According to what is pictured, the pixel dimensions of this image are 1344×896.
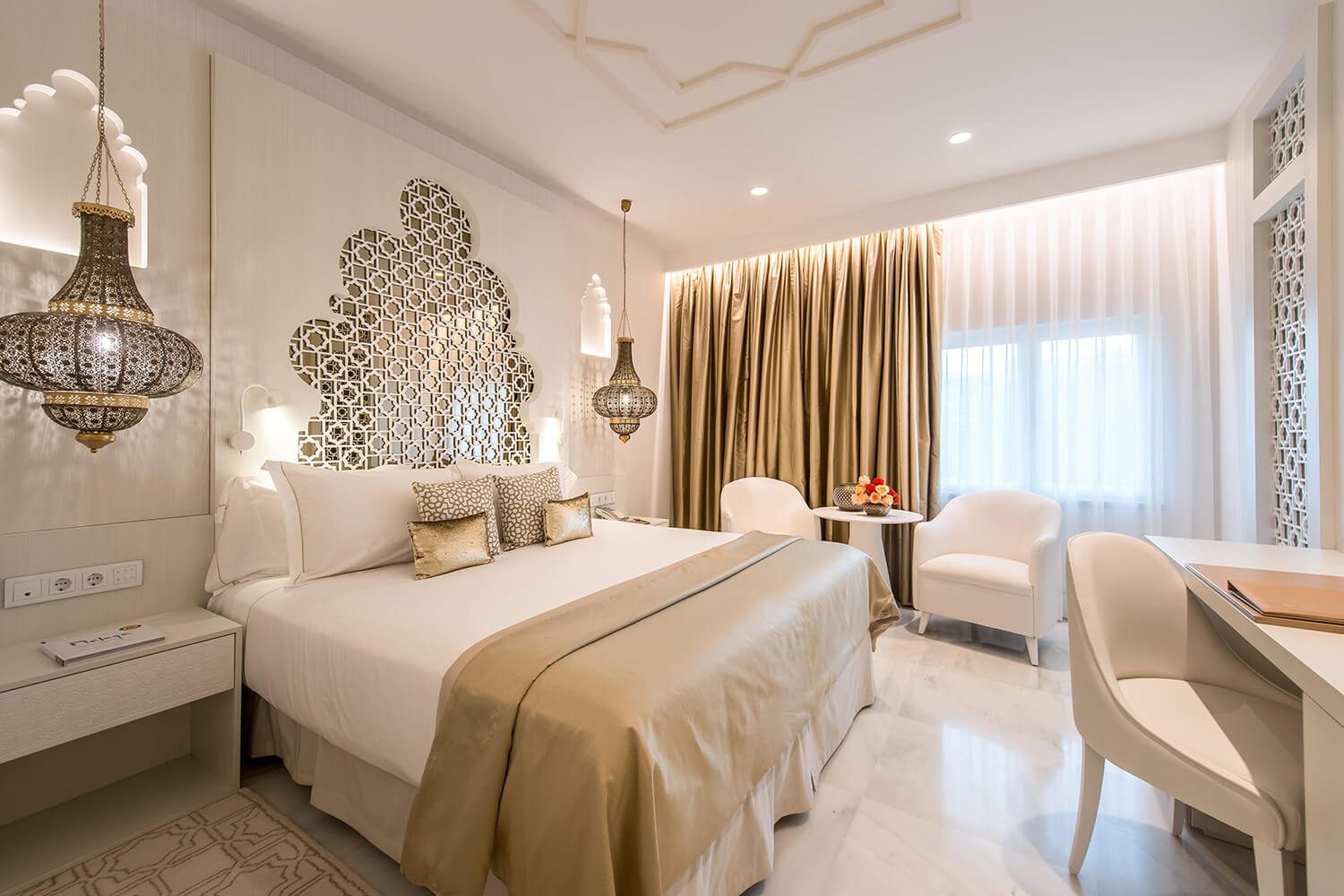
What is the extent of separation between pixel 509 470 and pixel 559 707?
76.2 inches

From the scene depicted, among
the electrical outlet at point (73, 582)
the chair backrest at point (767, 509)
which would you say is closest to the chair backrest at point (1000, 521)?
the chair backrest at point (767, 509)

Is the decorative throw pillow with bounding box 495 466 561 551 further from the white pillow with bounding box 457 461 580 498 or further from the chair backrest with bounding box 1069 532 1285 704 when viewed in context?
the chair backrest with bounding box 1069 532 1285 704

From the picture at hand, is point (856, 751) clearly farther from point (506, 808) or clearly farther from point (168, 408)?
point (168, 408)

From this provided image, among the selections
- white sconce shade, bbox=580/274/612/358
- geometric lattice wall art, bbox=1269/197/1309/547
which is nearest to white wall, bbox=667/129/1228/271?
geometric lattice wall art, bbox=1269/197/1309/547

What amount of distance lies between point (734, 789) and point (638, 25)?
107 inches

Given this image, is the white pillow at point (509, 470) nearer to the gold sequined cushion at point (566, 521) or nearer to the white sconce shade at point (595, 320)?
the gold sequined cushion at point (566, 521)

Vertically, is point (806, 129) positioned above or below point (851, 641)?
above

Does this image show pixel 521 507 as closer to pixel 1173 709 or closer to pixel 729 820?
pixel 729 820

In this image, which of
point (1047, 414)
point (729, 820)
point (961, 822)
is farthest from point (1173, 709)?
point (1047, 414)

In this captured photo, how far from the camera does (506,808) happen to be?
1.14 m

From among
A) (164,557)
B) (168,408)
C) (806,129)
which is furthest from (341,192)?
(806,129)

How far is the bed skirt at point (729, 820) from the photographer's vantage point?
1366mm

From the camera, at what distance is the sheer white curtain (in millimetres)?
3145

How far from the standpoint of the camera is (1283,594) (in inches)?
50.3
